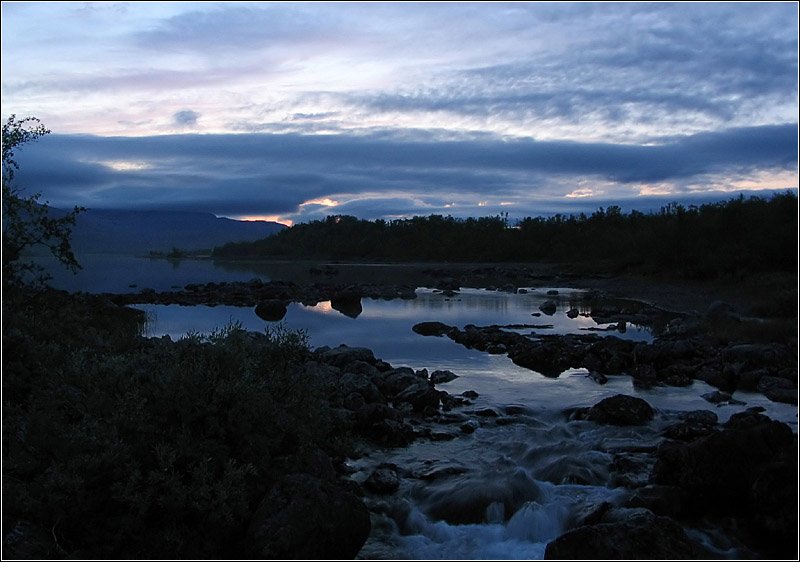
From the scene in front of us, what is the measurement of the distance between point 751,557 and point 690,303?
27513 millimetres

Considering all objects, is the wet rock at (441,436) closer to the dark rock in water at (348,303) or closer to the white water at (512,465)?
the white water at (512,465)

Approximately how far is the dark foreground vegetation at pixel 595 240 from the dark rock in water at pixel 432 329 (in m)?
12.1

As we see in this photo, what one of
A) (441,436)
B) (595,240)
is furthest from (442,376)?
(595,240)

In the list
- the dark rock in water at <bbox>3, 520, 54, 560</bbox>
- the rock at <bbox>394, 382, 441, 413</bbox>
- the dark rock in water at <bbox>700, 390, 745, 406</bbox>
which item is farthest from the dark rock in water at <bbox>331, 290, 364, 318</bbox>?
the dark rock in water at <bbox>3, 520, 54, 560</bbox>

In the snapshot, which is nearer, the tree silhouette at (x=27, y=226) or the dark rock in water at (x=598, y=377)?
the tree silhouette at (x=27, y=226)

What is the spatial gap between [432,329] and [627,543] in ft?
62.9

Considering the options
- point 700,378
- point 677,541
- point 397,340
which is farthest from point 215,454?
point 397,340

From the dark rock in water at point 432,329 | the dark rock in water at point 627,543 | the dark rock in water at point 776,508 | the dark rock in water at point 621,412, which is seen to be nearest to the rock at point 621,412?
the dark rock in water at point 621,412

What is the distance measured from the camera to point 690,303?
3262 centimetres

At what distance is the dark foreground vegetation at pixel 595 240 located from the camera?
1394 inches

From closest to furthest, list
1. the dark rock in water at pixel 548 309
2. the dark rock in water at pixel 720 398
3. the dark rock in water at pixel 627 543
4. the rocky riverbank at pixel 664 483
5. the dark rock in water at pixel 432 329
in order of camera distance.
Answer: the dark rock in water at pixel 627 543 → the rocky riverbank at pixel 664 483 → the dark rock in water at pixel 720 398 → the dark rock in water at pixel 432 329 → the dark rock in water at pixel 548 309

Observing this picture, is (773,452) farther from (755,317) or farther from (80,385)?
(755,317)

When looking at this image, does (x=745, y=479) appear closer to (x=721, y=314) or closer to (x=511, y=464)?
(x=511, y=464)

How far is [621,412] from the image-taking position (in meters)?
12.3
